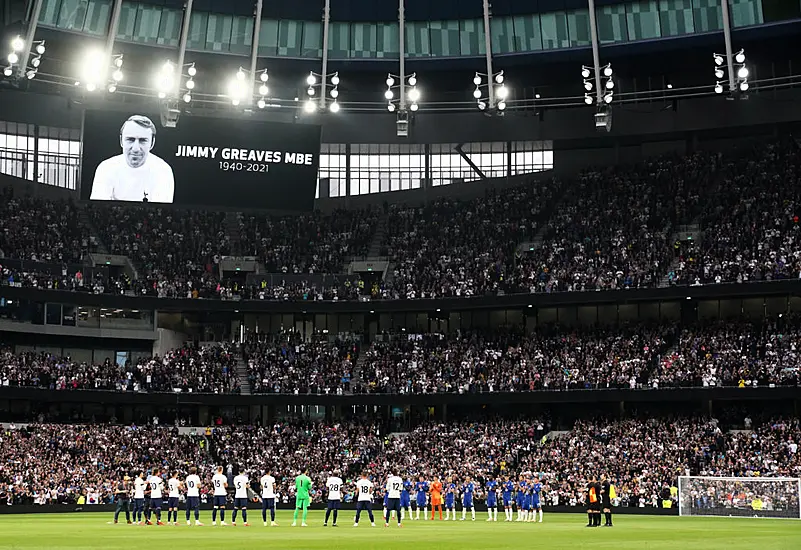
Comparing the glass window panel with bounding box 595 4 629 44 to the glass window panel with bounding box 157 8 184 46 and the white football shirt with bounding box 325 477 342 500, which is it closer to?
the glass window panel with bounding box 157 8 184 46

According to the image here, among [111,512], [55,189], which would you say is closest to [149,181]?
[55,189]

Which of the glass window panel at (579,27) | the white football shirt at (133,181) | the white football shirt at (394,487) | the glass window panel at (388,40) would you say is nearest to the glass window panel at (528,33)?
the glass window panel at (579,27)

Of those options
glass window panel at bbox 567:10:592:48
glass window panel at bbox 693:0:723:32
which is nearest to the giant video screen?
glass window panel at bbox 567:10:592:48

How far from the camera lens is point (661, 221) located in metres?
75.4

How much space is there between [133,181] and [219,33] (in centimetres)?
1150

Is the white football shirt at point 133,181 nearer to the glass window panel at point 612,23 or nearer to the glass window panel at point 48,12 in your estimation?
the glass window panel at point 48,12

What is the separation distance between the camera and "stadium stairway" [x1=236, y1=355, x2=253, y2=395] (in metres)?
74.4

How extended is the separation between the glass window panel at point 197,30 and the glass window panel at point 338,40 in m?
7.87

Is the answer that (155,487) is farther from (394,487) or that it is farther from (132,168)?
(132,168)

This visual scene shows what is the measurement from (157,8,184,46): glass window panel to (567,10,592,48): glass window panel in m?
23.7

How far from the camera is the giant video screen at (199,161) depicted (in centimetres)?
7350

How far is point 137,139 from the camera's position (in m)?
73.9

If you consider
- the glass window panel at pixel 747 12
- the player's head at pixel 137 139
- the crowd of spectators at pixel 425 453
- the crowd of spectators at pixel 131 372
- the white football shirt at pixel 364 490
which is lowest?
the white football shirt at pixel 364 490

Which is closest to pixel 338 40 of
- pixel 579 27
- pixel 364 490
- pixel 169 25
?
pixel 169 25
